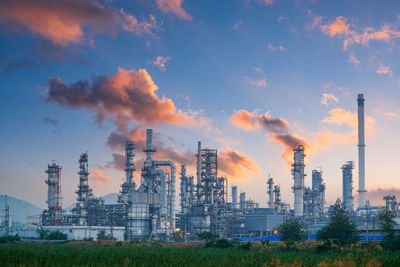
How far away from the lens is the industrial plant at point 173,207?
98.6 metres

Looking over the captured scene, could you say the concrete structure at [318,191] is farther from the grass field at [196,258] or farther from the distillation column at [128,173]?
the grass field at [196,258]

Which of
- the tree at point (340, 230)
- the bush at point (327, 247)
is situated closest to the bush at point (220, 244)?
the tree at point (340, 230)

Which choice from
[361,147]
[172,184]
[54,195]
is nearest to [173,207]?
[172,184]

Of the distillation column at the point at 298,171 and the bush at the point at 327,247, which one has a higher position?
the distillation column at the point at 298,171

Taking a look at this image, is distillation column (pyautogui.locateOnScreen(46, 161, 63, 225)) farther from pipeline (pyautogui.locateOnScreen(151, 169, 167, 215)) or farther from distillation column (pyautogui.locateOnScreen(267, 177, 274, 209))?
distillation column (pyautogui.locateOnScreen(267, 177, 274, 209))

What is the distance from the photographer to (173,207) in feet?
331

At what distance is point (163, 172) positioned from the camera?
327 feet

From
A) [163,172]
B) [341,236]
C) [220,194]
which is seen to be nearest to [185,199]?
[220,194]

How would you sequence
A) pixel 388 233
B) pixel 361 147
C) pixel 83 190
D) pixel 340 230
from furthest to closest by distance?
pixel 361 147 < pixel 83 190 < pixel 340 230 < pixel 388 233

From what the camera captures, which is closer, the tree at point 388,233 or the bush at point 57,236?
the tree at point 388,233

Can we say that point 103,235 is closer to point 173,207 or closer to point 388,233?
point 173,207

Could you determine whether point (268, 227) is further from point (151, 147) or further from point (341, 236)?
point (341, 236)

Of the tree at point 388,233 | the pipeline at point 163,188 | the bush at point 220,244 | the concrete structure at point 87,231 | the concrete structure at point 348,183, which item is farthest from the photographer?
the concrete structure at point 348,183

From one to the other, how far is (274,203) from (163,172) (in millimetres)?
45291
